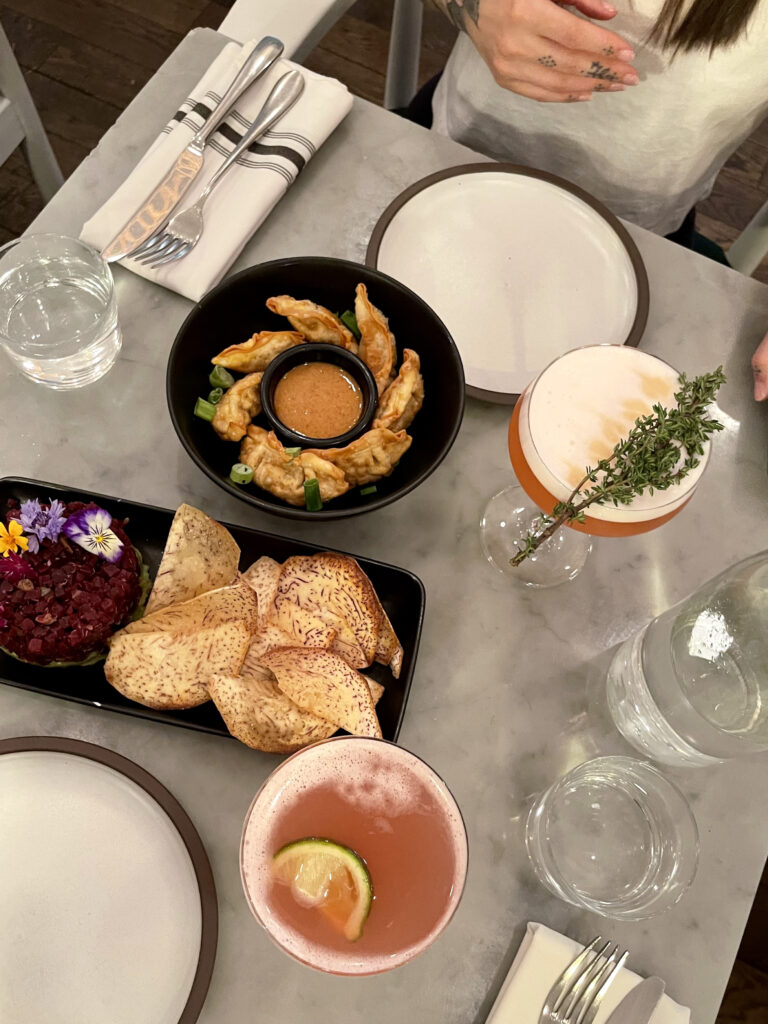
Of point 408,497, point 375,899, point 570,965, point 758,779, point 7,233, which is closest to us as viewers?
point 375,899

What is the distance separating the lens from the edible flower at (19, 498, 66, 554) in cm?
99

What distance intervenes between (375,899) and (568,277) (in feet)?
3.09

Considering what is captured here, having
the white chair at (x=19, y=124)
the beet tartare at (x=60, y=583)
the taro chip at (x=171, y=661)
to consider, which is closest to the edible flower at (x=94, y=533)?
the beet tartare at (x=60, y=583)

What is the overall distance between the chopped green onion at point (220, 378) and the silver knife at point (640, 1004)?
0.90 meters

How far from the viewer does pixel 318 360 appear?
119 cm

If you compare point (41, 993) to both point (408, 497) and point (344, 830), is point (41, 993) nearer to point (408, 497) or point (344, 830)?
point (344, 830)

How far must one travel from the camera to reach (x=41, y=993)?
0.95m

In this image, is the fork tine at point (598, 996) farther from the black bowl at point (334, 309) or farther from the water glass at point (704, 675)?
the black bowl at point (334, 309)

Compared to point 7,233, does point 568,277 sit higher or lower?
higher

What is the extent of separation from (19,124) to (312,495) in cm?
120

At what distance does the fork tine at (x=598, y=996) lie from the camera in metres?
0.97

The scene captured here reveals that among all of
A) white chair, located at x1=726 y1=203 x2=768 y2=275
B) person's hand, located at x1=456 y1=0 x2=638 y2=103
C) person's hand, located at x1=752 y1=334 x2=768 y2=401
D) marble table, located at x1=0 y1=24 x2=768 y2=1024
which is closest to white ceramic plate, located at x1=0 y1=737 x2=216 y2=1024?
marble table, located at x1=0 y1=24 x2=768 y2=1024

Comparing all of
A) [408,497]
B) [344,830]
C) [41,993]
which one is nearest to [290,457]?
[408,497]

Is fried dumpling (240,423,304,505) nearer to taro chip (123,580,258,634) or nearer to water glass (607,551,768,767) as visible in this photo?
taro chip (123,580,258,634)
